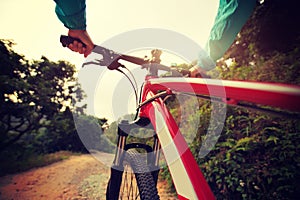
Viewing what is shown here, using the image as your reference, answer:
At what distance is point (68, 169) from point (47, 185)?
173 cm

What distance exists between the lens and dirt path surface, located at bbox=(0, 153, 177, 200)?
4082mm

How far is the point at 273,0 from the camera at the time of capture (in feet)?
12.0

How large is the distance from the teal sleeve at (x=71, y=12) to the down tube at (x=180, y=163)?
680 millimetres

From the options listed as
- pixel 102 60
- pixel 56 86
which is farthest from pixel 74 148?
pixel 102 60

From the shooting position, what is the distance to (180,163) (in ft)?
2.59

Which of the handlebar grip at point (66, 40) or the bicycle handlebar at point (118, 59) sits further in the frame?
the bicycle handlebar at point (118, 59)

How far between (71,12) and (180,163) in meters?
0.86

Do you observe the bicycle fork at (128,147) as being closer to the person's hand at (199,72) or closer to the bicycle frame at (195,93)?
the bicycle frame at (195,93)

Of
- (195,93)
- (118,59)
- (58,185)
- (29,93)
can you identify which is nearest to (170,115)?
(195,93)

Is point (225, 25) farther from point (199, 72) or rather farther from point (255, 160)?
point (255, 160)

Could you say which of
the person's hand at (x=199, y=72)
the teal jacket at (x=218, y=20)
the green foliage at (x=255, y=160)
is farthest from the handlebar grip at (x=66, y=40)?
the green foliage at (x=255, y=160)

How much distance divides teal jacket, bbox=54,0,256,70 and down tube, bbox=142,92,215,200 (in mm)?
471

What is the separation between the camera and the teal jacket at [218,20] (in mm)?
798

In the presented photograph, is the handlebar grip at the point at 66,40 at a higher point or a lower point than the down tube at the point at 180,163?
higher
